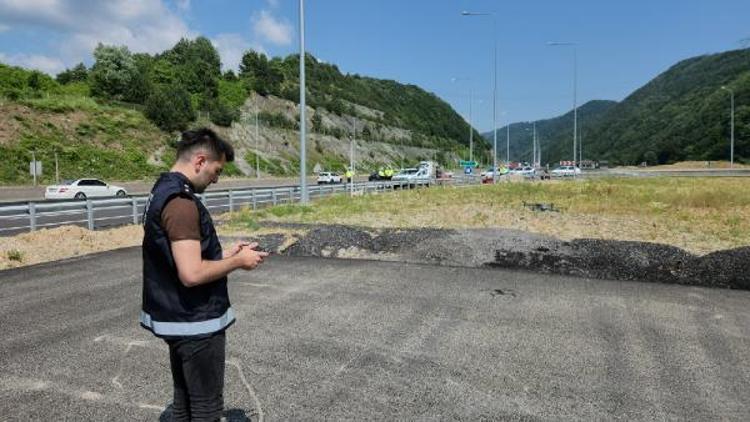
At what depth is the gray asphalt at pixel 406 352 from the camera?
4.40 metres

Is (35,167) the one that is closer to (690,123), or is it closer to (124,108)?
(124,108)

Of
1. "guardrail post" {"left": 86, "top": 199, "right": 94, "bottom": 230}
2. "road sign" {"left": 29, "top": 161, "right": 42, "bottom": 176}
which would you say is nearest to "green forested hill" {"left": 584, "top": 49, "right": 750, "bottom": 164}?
"road sign" {"left": 29, "top": 161, "right": 42, "bottom": 176}

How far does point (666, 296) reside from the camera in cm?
837

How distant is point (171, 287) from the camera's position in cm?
280

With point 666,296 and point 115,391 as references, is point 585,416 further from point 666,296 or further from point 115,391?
point 666,296

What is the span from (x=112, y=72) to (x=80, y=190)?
134ft

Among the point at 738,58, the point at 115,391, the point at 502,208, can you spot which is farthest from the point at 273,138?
the point at 738,58

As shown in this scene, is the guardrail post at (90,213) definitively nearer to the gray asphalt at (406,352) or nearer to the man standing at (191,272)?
the gray asphalt at (406,352)

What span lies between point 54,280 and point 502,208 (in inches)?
628

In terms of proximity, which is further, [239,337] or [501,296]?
[501,296]

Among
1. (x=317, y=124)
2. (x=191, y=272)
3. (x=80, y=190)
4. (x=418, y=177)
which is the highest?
(x=317, y=124)

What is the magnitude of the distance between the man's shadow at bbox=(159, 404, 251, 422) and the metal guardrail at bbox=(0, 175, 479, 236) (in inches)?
374

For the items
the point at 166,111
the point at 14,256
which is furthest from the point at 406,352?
the point at 166,111

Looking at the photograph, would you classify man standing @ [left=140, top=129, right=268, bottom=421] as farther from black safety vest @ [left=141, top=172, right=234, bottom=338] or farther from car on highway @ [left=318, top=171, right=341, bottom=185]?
car on highway @ [left=318, top=171, right=341, bottom=185]
